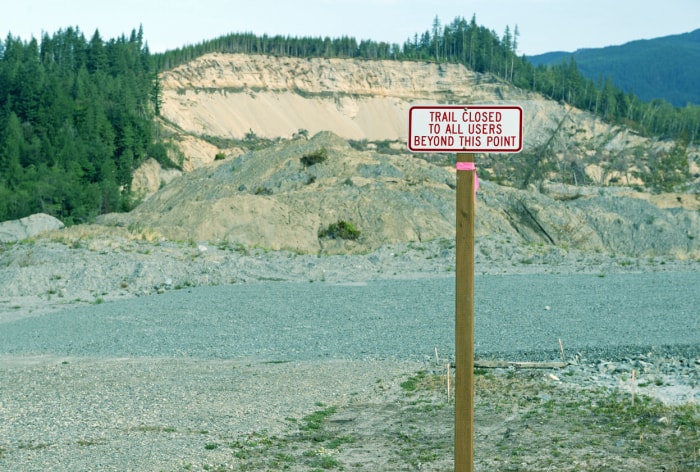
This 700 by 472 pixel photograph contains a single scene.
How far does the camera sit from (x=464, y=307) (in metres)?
6.05

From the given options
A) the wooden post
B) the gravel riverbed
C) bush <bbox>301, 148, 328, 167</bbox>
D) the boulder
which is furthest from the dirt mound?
the wooden post

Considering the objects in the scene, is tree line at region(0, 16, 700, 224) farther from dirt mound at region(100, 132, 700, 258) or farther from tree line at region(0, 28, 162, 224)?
dirt mound at region(100, 132, 700, 258)

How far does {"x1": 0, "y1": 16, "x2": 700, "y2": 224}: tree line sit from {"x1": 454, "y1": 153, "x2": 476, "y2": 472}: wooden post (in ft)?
175

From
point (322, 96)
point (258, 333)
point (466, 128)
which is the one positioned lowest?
point (258, 333)

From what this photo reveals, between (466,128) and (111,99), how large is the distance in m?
89.2

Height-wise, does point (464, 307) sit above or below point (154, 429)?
above

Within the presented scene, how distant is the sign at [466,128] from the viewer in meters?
6.01

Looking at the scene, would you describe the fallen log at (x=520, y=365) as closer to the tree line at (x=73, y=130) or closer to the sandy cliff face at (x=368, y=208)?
the sandy cliff face at (x=368, y=208)

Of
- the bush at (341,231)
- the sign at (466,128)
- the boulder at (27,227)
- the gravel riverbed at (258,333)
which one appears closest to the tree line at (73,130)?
the boulder at (27,227)

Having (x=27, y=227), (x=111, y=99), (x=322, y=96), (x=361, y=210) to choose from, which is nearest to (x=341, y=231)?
(x=361, y=210)

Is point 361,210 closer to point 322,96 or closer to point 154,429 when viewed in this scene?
point 154,429

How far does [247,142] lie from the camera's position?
99.3 m

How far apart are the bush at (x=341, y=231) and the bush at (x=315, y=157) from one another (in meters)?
7.49

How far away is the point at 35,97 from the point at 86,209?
26.7 meters
